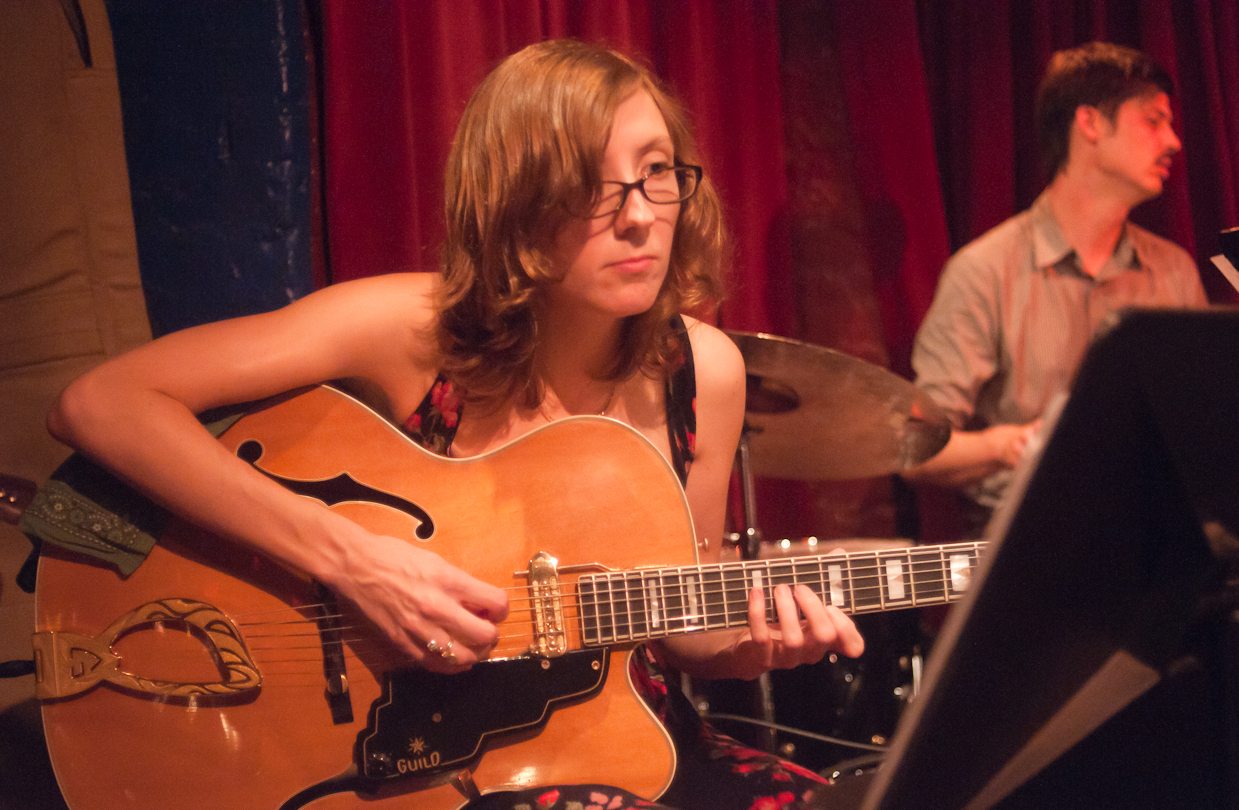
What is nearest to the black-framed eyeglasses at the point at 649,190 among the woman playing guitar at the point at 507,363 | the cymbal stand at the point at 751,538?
the woman playing guitar at the point at 507,363

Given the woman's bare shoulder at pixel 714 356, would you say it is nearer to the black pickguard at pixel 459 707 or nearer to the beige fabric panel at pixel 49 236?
the black pickguard at pixel 459 707

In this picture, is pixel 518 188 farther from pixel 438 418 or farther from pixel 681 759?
pixel 681 759

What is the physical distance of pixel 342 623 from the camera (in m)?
0.99

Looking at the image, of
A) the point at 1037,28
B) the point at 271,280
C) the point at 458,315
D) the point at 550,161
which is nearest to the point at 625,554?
the point at 458,315

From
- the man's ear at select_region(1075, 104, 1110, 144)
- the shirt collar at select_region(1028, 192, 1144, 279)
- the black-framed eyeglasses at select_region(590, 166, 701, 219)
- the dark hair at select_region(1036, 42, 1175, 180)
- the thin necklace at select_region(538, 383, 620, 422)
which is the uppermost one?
the dark hair at select_region(1036, 42, 1175, 180)

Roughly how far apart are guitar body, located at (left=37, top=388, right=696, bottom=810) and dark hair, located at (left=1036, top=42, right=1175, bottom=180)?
1.57 meters

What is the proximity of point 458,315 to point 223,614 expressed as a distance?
0.46 metres

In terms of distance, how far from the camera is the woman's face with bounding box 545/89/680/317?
106cm

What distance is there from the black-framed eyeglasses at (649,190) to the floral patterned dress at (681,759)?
24 cm

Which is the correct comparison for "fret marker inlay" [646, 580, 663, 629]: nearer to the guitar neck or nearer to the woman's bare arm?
the guitar neck

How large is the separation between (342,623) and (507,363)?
392 millimetres

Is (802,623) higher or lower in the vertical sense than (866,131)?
lower

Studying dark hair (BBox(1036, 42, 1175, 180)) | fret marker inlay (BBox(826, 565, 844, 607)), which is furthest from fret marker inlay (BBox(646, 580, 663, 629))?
dark hair (BBox(1036, 42, 1175, 180))

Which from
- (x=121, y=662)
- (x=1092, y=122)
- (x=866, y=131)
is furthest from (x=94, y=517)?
(x=1092, y=122)
